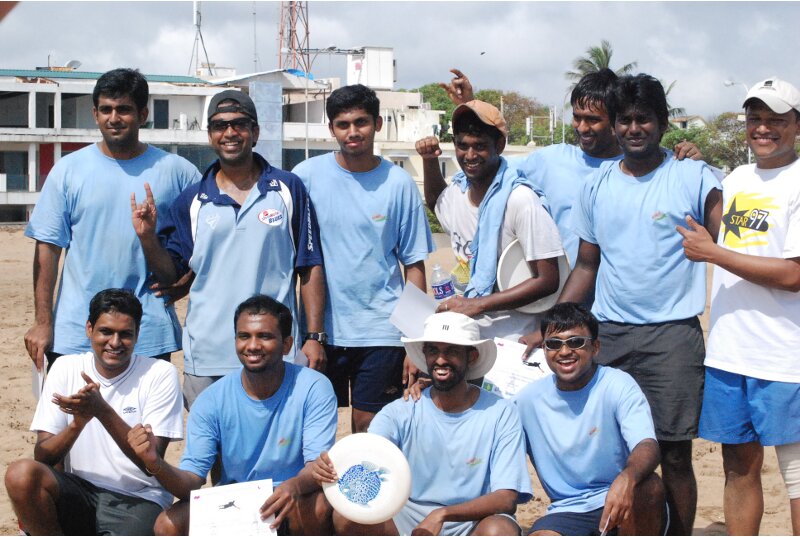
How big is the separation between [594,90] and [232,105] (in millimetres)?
1930

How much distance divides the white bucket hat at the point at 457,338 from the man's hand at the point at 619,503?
2.93ft

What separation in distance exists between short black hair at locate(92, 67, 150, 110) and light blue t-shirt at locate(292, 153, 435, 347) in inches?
37.7

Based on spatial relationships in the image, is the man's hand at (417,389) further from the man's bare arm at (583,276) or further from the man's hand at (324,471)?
the man's bare arm at (583,276)

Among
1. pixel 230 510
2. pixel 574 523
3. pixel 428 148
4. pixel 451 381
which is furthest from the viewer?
pixel 428 148

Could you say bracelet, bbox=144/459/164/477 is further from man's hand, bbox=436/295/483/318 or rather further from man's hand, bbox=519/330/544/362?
man's hand, bbox=519/330/544/362

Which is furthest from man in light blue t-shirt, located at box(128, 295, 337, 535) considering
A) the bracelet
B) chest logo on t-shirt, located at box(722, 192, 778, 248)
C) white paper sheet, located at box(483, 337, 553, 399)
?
chest logo on t-shirt, located at box(722, 192, 778, 248)

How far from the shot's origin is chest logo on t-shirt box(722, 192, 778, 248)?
4.55 m

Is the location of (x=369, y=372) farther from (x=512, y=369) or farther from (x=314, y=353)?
(x=512, y=369)

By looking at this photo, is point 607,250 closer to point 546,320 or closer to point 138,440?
point 546,320

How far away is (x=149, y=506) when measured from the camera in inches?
188

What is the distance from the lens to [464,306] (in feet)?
16.9

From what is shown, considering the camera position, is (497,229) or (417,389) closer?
(417,389)

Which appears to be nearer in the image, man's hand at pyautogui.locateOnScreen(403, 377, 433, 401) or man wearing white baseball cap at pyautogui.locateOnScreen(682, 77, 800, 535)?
man wearing white baseball cap at pyautogui.locateOnScreen(682, 77, 800, 535)

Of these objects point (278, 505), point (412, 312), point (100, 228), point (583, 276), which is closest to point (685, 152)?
point (583, 276)
